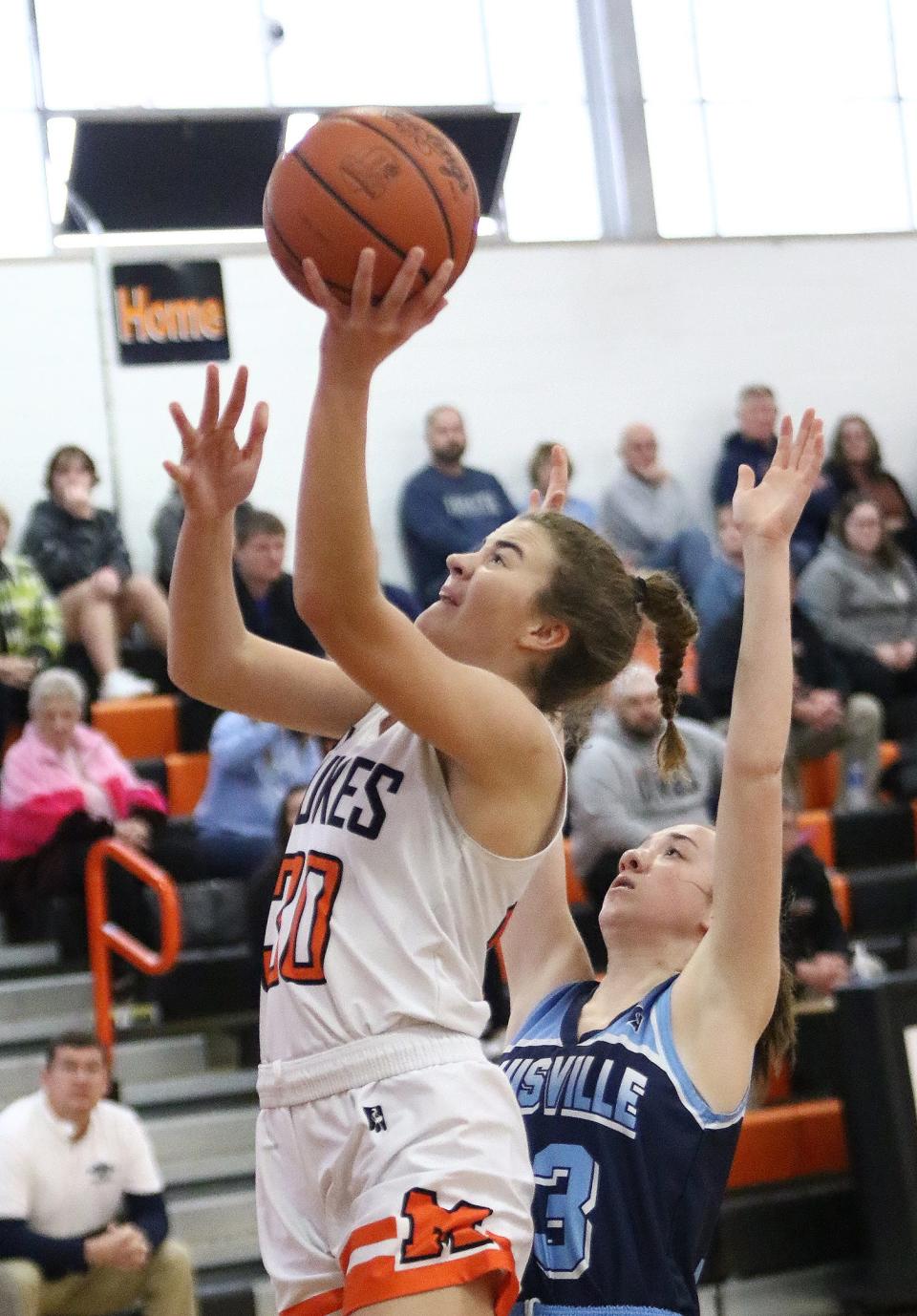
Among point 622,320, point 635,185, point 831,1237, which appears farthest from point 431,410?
point 831,1237

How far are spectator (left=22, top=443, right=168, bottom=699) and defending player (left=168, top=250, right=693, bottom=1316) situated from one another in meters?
5.57

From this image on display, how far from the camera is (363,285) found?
2.15 meters

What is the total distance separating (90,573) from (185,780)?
1.15m

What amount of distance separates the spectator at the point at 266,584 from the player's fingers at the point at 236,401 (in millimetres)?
5346

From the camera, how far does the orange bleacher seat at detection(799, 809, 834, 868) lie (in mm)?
8227

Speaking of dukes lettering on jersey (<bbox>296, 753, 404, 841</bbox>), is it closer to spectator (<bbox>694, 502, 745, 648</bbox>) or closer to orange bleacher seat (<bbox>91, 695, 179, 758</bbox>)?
orange bleacher seat (<bbox>91, 695, 179, 758</bbox>)

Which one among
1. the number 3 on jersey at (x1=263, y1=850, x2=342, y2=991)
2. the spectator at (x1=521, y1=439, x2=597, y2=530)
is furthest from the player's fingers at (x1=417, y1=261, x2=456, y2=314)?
the spectator at (x1=521, y1=439, x2=597, y2=530)

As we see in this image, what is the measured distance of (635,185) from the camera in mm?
10961

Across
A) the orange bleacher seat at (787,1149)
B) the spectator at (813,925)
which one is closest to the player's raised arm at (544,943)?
the orange bleacher seat at (787,1149)

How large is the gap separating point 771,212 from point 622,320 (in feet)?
4.68

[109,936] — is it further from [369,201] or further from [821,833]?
[369,201]

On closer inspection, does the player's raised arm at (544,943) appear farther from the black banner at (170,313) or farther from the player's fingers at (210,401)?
the black banner at (170,313)

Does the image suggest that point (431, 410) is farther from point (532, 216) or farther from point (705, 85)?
point (705, 85)

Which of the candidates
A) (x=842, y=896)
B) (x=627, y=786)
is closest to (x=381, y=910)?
(x=627, y=786)
